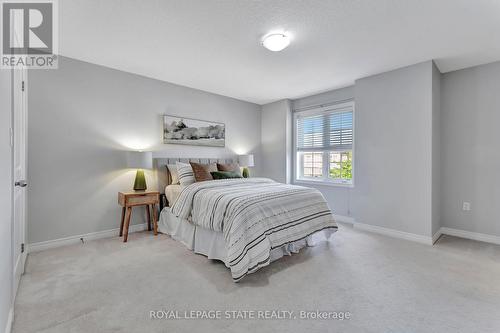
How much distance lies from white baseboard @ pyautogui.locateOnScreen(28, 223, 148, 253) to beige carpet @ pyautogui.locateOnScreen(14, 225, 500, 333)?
15cm

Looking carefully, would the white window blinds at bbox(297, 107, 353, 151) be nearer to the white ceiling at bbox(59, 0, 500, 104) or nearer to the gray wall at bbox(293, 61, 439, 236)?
the gray wall at bbox(293, 61, 439, 236)

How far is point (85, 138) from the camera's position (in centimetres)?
315

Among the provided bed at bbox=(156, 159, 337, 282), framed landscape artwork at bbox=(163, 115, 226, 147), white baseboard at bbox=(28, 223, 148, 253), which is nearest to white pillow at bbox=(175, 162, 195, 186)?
bed at bbox=(156, 159, 337, 282)

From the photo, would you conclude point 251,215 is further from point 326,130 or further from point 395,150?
point 326,130

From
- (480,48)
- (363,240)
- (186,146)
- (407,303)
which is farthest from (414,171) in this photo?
(186,146)

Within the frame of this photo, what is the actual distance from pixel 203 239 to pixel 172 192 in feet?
3.46

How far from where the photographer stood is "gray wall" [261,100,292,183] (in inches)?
197

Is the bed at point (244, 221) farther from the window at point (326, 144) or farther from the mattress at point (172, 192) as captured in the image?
the window at point (326, 144)

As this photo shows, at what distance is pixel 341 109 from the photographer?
429cm

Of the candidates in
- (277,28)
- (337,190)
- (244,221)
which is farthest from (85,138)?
(337,190)

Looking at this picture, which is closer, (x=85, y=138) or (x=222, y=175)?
(x=85, y=138)

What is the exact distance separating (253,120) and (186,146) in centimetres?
181

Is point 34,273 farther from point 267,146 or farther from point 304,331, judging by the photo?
point 267,146

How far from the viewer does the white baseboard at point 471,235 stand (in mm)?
3139
